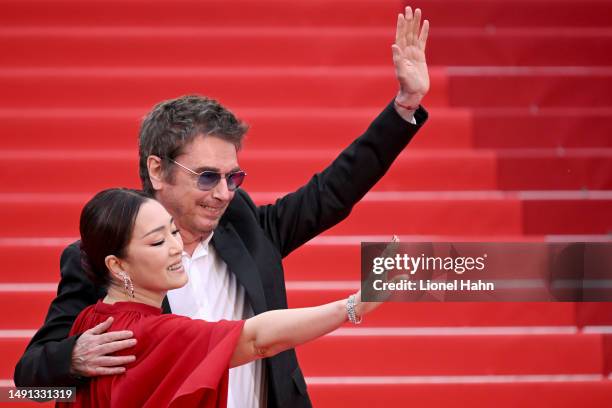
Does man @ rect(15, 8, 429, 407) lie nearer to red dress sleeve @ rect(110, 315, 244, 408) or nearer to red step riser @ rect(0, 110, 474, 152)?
red dress sleeve @ rect(110, 315, 244, 408)

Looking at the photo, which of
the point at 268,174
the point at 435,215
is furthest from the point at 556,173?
the point at 268,174

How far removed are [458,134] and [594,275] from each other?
2477 millimetres

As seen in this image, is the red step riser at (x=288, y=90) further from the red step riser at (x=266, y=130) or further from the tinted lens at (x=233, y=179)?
the tinted lens at (x=233, y=179)

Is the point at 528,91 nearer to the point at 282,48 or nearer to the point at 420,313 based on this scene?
the point at 282,48

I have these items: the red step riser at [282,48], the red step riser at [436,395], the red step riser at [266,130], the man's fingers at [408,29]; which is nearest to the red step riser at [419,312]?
the red step riser at [436,395]

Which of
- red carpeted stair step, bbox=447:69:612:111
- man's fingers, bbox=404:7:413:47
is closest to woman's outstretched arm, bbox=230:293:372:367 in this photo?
man's fingers, bbox=404:7:413:47

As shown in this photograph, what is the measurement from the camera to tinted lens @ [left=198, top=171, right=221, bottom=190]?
230 centimetres

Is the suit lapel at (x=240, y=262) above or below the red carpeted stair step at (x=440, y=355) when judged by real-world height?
above

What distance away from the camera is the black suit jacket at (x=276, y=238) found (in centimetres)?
217

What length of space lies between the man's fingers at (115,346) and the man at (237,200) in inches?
14.1

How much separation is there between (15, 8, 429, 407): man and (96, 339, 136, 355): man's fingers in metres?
0.36

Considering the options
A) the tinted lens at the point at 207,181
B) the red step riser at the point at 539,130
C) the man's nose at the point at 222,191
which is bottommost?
the man's nose at the point at 222,191

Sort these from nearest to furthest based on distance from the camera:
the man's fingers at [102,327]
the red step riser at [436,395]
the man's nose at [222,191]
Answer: the man's fingers at [102,327] < the man's nose at [222,191] < the red step riser at [436,395]

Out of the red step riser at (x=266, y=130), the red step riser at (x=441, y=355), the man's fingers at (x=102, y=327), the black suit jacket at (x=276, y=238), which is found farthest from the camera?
the red step riser at (x=266, y=130)
